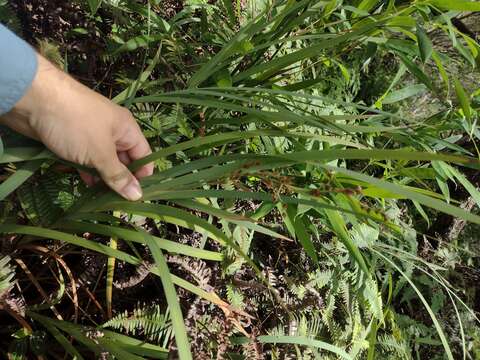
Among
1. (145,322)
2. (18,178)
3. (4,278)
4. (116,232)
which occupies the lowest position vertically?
(145,322)

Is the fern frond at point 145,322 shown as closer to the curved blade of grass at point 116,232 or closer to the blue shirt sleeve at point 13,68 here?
the curved blade of grass at point 116,232

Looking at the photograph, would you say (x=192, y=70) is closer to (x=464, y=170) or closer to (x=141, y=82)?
(x=141, y=82)

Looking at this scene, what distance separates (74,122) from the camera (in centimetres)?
85

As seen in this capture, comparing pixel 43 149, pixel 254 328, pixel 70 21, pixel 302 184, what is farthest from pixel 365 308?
pixel 70 21

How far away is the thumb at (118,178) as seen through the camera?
90 centimetres

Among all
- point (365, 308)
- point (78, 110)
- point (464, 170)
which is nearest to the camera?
point (78, 110)

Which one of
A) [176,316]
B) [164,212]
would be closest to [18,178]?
[164,212]

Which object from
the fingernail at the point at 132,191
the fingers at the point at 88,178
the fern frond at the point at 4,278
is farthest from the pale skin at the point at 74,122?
the fern frond at the point at 4,278

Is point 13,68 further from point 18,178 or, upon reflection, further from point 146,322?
point 146,322

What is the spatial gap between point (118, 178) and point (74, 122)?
129 mm

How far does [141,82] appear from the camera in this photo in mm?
1157

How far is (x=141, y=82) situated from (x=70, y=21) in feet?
1.06

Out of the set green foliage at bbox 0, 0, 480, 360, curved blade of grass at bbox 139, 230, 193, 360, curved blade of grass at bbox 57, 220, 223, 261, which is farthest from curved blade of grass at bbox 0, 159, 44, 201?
curved blade of grass at bbox 139, 230, 193, 360

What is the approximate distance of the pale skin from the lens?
83 centimetres
